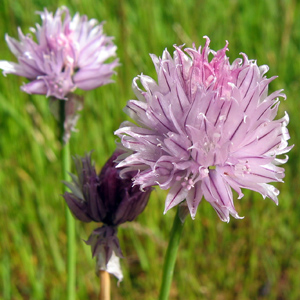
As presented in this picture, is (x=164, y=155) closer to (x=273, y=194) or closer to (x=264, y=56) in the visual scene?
(x=273, y=194)

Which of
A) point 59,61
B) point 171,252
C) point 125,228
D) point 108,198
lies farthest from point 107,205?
point 125,228

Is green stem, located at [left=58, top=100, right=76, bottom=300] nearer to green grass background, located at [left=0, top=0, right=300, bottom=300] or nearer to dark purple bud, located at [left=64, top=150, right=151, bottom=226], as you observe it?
dark purple bud, located at [left=64, top=150, right=151, bottom=226]

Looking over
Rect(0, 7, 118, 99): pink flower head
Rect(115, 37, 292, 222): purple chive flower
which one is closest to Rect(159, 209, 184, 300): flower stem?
Rect(115, 37, 292, 222): purple chive flower

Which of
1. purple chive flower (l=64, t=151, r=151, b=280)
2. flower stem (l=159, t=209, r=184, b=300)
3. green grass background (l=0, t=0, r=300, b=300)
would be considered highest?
green grass background (l=0, t=0, r=300, b=300)

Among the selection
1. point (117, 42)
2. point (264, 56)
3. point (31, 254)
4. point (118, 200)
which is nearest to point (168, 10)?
point (117, 42)

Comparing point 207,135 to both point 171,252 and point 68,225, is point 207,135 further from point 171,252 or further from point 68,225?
point 68,225

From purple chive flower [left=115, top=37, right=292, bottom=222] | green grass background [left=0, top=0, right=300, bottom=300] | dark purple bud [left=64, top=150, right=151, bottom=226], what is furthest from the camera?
green grass background [left=0, top=0, right=300, bottom=300]
